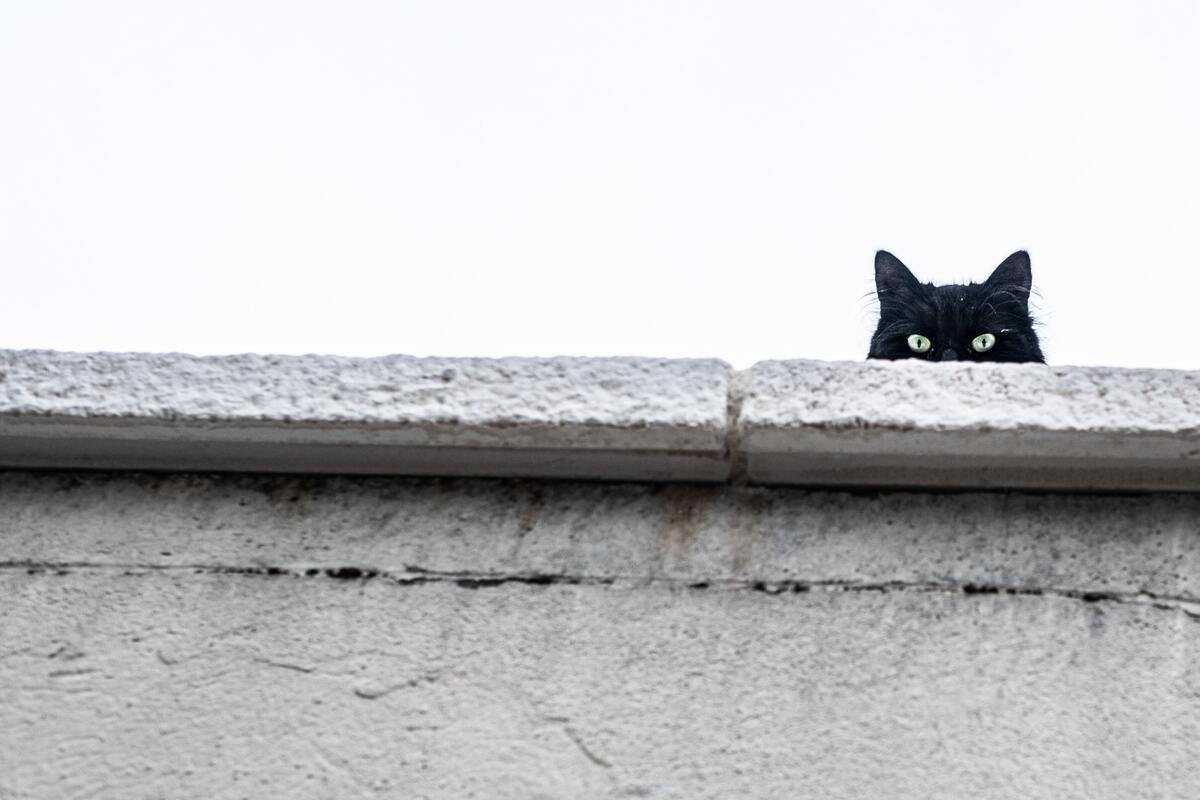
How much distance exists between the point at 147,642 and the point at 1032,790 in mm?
1017

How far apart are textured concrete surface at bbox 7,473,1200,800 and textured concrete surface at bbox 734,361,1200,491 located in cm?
6

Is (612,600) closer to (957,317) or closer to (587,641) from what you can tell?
(587,641)

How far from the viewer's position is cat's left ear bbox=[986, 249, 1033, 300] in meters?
4.45

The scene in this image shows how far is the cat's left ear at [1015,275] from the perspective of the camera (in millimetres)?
4449

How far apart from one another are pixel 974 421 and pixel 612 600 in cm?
47

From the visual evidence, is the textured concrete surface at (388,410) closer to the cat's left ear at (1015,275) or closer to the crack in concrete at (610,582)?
the crack in concrete at (610,582)

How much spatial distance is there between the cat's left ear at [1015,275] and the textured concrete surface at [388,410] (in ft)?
10.4

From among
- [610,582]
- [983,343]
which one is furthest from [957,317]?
[610,582]

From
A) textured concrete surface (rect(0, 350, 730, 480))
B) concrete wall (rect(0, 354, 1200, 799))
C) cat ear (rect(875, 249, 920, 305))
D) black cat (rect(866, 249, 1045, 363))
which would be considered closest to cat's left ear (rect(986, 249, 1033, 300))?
black cat (rect(866, 249, 1045, 363))

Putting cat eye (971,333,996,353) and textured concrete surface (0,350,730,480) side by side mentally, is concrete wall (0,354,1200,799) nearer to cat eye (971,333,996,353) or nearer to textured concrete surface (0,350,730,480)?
textured concrete surface (0,350,730,480)

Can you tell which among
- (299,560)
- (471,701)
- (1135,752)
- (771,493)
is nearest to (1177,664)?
(1135,752)

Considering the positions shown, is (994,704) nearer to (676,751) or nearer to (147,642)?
(676,751)

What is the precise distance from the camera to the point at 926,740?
1.39m

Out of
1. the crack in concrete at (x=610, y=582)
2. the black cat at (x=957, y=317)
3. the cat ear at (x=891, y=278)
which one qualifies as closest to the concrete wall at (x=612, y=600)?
the crack in concrete at (x=610, y=582)
